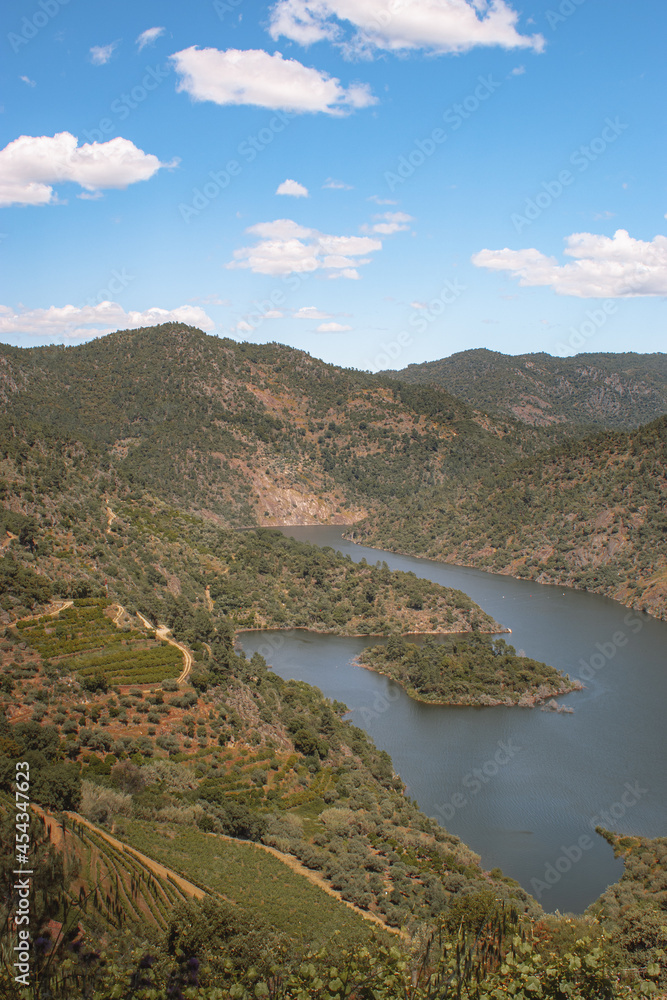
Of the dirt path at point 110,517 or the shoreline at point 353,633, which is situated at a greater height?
the dirt path at point 110,517

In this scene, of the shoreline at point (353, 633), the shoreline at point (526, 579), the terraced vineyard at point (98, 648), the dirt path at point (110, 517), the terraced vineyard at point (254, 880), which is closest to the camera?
the terraced vineyard at point (254, 880)

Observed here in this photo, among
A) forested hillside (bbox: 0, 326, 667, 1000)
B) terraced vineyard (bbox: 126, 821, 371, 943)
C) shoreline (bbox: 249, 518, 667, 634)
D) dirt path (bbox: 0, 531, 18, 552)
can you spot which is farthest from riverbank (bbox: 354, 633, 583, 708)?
terraced vineyard (bbox: 126, 821, 371, 943)

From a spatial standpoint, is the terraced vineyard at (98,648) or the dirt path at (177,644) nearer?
the terraced vineyard at (98,648)

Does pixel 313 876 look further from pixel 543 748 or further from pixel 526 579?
pixel 526 579

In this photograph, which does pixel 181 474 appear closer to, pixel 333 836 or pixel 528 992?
pixel 333 836

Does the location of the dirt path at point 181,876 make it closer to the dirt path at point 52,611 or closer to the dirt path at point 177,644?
the dirt path at point 177,644

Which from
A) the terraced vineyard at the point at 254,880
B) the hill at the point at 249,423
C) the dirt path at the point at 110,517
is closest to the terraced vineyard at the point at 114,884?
the terraced vineyard at the point at 254,880

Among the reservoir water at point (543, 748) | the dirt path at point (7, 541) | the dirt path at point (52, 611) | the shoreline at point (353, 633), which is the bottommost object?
the reservoir water at point (543, 748)

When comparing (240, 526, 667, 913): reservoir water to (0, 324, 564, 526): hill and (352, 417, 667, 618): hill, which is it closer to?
(352, 417, 667, 618): hill
